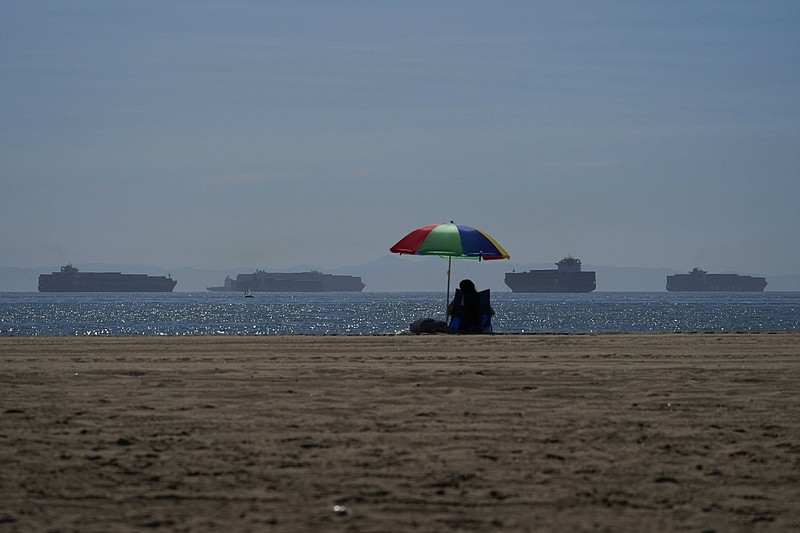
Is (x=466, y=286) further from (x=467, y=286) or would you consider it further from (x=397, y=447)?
(x=397, y=447)

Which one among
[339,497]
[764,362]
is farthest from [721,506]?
[764,362]

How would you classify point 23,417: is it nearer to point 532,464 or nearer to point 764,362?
point 532,464

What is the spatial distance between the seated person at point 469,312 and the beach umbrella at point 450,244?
3.08ft

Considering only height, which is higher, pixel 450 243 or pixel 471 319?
pixel 450 243

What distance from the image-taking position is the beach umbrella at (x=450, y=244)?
1870 cm

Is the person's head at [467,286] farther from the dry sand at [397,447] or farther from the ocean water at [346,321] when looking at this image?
the ocean water at [346,321]

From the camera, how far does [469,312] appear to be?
1780cm

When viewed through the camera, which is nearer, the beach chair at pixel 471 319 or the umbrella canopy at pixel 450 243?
the beach chair at pixel 471 319

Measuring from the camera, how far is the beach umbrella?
18703 mm

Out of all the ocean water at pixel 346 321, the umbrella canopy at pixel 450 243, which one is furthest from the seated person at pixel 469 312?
the ocean water at pixel 346 321

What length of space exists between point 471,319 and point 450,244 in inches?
64.2

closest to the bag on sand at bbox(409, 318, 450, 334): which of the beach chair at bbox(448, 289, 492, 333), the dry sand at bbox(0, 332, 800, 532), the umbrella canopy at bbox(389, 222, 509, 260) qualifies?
the beach chair at bbox(448, 289, 492, 333)

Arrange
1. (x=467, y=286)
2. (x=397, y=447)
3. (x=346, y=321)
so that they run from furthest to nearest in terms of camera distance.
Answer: (x=346, y=321)
(x=467, y=286)
(x=397, y=447)

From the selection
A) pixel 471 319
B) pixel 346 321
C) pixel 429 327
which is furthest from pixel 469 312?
pixel 346 321
